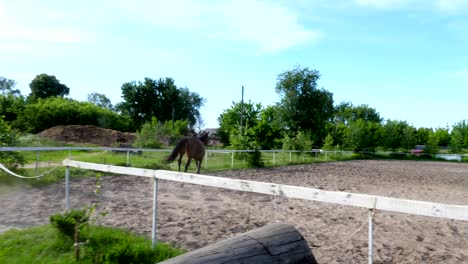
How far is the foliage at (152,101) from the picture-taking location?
52.8m

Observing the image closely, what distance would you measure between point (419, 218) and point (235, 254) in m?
5.50

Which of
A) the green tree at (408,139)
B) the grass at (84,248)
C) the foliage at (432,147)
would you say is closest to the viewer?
the grass at (84,248)

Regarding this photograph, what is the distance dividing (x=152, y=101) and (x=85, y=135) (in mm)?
22033

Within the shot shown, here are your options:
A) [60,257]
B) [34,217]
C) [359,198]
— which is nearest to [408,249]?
[359,198]

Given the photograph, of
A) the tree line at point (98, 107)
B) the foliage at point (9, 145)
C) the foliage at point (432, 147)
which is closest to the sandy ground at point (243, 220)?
the foliage at point (9, 145)

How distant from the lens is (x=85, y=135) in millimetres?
31859

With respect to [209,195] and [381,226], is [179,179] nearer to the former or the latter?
[381,226]

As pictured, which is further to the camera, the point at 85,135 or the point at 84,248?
the point at 85,135

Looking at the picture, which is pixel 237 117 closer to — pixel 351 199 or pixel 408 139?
pixel 408 139

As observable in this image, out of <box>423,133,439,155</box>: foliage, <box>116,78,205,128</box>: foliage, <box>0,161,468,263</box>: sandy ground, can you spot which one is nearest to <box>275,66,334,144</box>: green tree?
<box>423,133,439,155</box>: foliage

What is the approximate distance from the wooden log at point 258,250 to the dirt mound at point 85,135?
28459mm

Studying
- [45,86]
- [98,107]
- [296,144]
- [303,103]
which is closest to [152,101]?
[98,107]

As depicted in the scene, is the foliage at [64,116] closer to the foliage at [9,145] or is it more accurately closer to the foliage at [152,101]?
the foliage at [152,101]

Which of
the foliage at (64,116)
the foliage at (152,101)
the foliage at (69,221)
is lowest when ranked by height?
the foliage at (69,221)
